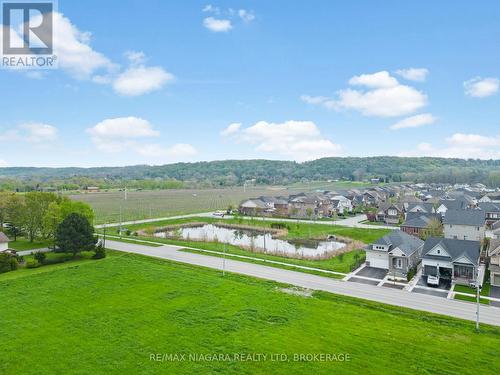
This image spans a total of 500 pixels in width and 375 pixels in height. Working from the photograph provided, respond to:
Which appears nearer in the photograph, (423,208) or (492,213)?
(423,208)

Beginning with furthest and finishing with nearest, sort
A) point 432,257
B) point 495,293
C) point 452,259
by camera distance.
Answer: point 432,257
point 452,259
point 495,293

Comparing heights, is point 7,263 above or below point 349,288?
above

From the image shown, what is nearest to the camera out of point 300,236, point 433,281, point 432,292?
point 432,292

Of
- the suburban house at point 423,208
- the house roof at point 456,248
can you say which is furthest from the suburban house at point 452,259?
the suburban house at point 423,208

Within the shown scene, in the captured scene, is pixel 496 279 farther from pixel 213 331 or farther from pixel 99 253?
pixel 99 253

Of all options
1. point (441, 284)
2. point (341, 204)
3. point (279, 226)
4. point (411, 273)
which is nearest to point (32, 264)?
point (279, 226)

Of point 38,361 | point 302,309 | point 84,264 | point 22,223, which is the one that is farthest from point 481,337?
point 22,223

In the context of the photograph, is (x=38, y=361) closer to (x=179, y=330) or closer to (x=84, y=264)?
(x=179, y=330)
